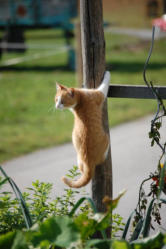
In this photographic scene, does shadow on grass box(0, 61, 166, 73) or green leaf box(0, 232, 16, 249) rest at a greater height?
green leaf box(0, 232, 16, 249)

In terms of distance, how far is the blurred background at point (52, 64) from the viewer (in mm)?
6254

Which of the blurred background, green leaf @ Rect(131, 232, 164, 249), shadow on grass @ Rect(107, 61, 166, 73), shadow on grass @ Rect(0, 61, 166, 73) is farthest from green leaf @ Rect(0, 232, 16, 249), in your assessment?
shadow on grass @ Rect(0, 61, 166, 73)

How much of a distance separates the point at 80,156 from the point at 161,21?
7.83m

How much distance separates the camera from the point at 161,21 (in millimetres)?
9055

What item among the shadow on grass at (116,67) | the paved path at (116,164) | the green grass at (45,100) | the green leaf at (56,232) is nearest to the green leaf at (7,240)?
the green leaf at (56,232)

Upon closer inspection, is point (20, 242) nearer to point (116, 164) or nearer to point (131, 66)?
point (116, 164)

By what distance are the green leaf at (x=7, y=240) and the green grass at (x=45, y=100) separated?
104 centimetres

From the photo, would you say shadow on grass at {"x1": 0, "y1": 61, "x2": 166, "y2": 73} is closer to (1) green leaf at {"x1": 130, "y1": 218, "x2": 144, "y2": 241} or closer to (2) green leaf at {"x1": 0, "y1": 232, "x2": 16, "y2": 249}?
(1) green leaf at {"x1": 130, "y1": 218, "x2": 144, "y2": 241}

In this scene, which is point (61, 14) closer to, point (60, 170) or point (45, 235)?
point (60, 170)

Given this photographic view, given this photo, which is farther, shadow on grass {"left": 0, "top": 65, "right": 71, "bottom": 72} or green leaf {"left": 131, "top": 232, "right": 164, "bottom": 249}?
shadow on grass {"left": 0, "top": 65, "right": 71, "bottom": 72}

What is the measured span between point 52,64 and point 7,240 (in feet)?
35.6

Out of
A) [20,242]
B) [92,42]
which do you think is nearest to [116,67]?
[92,42]

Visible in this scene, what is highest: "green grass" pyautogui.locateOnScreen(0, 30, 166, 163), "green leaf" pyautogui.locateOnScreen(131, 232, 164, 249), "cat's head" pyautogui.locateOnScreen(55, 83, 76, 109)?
"cat's head" pyautogui.locateOnScreen(55, 83, 76, 109)

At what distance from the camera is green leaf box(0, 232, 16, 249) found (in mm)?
1726
